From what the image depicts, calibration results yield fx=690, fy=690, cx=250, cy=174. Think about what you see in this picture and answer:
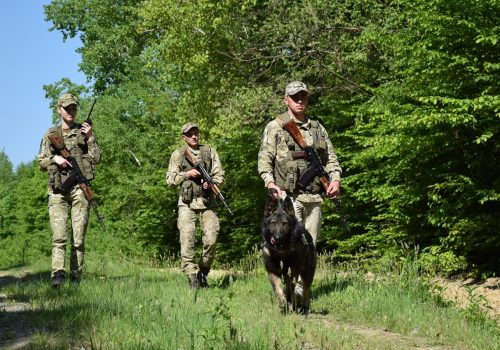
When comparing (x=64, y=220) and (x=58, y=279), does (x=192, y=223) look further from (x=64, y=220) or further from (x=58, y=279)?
(x=58, y=279)

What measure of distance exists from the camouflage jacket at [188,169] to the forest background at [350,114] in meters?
3.09

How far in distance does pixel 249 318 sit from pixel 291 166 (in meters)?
2.05

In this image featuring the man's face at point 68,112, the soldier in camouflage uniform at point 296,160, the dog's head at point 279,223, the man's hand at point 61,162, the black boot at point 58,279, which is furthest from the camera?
the man's face at point 68,112

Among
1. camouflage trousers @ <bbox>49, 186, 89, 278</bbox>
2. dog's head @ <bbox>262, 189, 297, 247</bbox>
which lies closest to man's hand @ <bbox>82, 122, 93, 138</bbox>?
camouflage trousers @ <bbox>49, 186, 89, 278</bbox>

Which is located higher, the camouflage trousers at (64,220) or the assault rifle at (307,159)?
the assault rifle at (307,159)

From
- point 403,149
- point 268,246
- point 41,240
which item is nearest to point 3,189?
point 41,240

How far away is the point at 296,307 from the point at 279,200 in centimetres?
123

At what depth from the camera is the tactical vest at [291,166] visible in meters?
7.95

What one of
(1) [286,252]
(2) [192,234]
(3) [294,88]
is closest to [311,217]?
(1) [286,252]

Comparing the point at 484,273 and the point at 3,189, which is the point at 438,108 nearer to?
the point at 484,273

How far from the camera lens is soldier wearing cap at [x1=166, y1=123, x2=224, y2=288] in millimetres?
10188

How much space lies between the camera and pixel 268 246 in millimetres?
7273

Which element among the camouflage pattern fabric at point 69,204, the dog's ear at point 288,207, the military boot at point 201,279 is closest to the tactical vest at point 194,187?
the military boot at point 201,279

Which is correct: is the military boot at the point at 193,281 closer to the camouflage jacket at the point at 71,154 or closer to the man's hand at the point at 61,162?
the camouflage jacket at the point at 71,154
